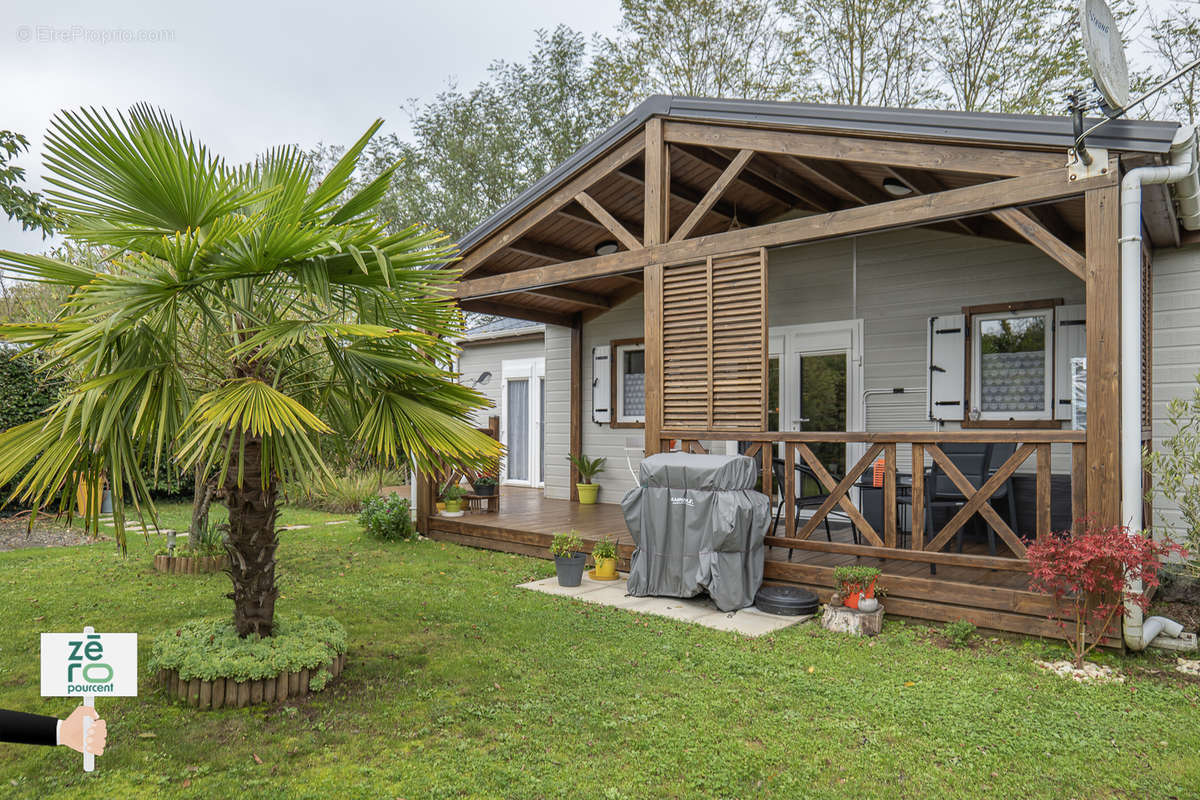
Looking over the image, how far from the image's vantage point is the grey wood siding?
532 cm

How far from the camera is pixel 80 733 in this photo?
57.5 inches

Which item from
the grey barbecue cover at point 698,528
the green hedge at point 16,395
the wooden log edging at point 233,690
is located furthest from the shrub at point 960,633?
the green hedge at point 16,395

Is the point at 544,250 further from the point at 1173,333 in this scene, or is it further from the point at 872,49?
the point at 872,49

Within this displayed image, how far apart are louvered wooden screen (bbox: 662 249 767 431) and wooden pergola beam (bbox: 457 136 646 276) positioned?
1126 millimetres

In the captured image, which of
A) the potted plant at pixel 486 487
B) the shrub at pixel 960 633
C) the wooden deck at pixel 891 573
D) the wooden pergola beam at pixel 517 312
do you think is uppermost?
the wooden pergola beam at pixel 517 312

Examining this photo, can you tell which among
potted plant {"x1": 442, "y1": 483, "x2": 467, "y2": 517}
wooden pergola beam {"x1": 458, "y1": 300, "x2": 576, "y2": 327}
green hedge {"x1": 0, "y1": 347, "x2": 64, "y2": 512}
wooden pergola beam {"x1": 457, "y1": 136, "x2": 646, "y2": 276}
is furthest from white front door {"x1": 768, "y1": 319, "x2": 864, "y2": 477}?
green hedge {"x1": 0, "y1": 347, "x2": 64, "y2": 512}

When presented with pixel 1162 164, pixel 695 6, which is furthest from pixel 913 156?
pixel 695 6

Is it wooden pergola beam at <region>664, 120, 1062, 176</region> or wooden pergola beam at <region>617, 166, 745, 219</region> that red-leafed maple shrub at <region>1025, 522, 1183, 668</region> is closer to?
wooden pergola beam at <region>664, 120, 1062, 176</region>

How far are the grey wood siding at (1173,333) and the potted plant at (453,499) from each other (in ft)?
20.5

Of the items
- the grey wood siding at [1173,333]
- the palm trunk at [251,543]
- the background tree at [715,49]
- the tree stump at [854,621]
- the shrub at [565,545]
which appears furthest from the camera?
the background tree at [715,49]

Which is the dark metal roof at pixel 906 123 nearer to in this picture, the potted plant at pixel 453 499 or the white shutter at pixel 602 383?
the white shutter at pixel 602 383

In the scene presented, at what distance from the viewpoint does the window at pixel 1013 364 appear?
240 inches

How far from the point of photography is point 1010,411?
6.27 metres

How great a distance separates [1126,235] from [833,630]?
2693 mm
